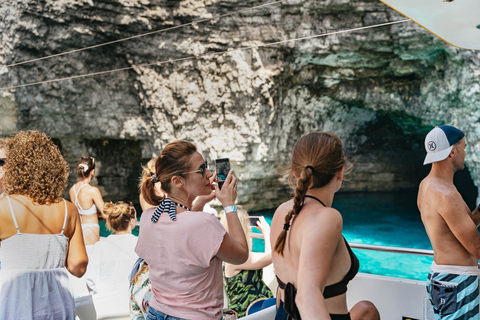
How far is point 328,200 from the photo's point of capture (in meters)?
1.34

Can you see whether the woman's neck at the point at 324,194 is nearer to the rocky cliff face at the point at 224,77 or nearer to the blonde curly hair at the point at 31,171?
the blonde curly hair at the point at 31,171

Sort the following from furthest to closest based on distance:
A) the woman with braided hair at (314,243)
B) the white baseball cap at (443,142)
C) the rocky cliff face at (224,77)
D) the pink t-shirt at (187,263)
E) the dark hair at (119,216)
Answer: the rocky cliff face at (224,77), the dark hair at (119,216), the white baseball cap at (443,142), the pink t-shirt at (187,263), the woman with braided hair at (314,243)

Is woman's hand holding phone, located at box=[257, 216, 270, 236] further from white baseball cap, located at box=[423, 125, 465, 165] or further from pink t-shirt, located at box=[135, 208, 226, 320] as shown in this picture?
white baseball cap, located at box=[423, 125, 465, 165]

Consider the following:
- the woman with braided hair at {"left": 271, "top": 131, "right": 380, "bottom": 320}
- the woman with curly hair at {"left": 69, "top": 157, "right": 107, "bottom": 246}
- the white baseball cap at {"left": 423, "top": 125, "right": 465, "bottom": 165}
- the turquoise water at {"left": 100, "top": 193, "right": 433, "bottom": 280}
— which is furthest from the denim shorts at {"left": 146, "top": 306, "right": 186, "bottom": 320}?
the turquoise water at {"left": 100, "top": 193, "right": 433, "bottom": 280}

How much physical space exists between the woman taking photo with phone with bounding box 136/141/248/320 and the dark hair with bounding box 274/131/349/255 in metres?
0.23

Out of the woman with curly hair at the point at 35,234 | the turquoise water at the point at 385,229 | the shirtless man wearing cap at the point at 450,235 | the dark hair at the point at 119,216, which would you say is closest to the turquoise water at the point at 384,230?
the turquoise water at the point at 385,229

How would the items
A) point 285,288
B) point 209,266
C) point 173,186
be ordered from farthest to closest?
point 173,186, point 209,266, point 285,288

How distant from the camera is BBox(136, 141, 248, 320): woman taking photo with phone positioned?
143cm

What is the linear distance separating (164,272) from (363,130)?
15.8 metres

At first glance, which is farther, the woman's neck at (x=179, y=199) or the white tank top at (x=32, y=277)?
the white tank top at (x=32, y=277)

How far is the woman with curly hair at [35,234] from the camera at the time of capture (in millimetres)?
1691

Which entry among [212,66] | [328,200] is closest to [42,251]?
[328,200]

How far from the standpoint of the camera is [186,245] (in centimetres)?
143

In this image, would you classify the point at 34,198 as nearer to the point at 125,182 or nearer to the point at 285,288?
the point at 285,288
